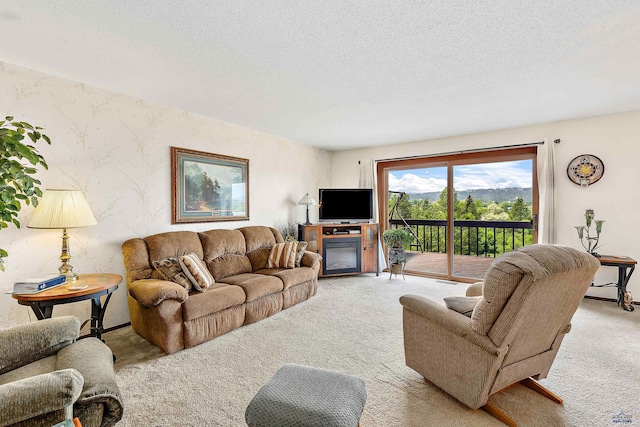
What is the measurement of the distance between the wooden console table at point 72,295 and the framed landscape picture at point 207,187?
4.14 feet

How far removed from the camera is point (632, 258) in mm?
3775

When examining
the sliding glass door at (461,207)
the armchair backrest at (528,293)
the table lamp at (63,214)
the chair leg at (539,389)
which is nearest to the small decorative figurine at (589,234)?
the sliding glass door at (461,207)

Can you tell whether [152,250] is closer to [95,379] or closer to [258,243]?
[258,243]

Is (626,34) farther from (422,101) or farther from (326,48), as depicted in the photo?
(326,48)

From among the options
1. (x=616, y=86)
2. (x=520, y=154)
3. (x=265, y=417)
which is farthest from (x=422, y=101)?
(x=265, y=417)

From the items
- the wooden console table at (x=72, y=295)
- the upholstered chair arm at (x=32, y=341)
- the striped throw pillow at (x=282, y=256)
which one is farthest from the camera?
the striped throw pillow at (x=282, y=256)

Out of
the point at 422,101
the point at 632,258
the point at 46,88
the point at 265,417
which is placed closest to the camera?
the point at 265,417

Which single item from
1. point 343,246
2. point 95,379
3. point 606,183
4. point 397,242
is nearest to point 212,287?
point 95,379

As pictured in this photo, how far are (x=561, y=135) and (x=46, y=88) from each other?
594 centimetres

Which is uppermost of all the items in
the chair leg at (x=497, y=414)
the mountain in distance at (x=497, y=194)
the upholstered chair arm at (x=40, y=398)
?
the mountain in distance at (x=497, y=194)

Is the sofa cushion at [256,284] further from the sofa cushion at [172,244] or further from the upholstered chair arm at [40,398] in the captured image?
the upholstered chair arm at [40,398]

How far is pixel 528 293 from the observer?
150 centimetres

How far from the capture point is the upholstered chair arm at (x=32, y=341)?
1480mm

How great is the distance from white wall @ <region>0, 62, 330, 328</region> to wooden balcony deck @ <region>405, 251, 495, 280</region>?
3577 mm
